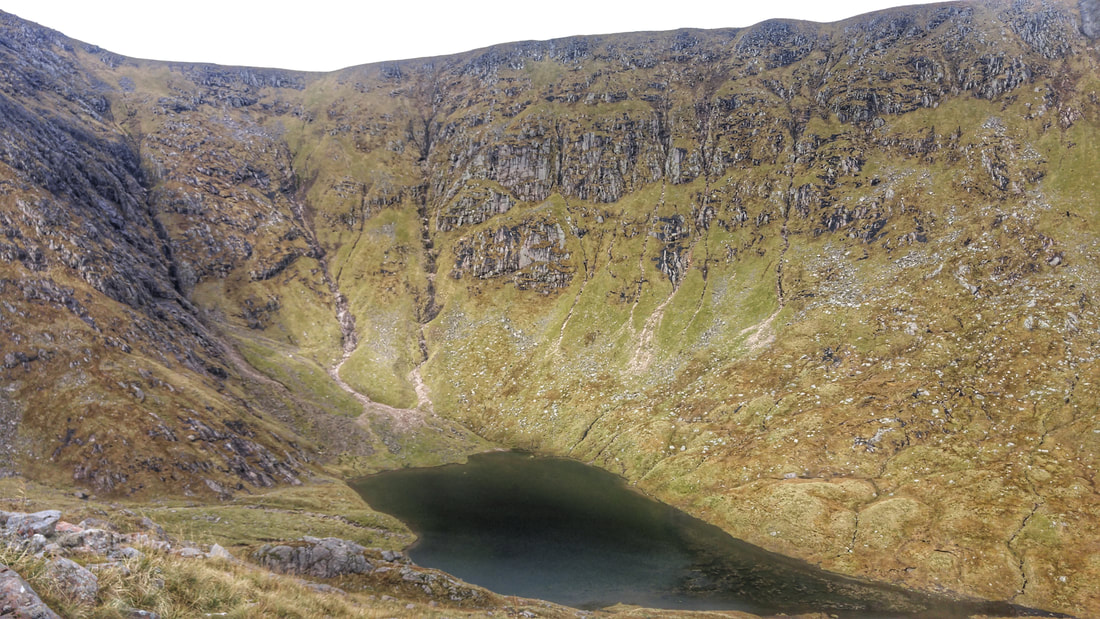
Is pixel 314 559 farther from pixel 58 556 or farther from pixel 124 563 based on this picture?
pixel 58 556

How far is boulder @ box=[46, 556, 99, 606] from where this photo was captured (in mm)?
10078

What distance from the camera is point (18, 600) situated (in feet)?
28.7

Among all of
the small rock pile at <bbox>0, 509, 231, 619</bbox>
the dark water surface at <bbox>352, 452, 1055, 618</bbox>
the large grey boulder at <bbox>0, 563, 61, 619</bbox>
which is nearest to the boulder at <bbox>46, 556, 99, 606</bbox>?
the small rock pile at <bbox>0, 509, 231, 619</bbox>

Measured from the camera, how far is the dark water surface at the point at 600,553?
5475 cm

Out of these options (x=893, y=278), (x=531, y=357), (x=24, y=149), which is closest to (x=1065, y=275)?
(x=893, y=278)

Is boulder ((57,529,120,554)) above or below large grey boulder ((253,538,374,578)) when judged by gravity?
above

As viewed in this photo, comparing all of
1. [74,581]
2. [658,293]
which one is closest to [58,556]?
[74,581]

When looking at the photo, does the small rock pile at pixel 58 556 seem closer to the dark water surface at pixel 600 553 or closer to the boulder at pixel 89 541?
the boulder at pixel 89 541

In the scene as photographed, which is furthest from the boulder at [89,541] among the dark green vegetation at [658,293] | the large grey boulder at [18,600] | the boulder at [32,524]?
the dark green vegetation at [658,293]

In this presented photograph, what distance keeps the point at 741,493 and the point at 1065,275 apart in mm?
69627

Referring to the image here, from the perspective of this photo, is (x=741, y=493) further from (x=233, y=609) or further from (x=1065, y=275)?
(x=233, y=609)

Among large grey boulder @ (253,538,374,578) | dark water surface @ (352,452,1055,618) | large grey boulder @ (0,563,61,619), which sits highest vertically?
large grey boulder @ (0,563,61,619)

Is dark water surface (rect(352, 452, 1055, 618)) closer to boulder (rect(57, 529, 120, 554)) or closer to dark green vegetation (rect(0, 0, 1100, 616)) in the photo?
dark green vegetation (rect(0, 0, 1100, 616))

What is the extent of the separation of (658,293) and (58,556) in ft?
438
